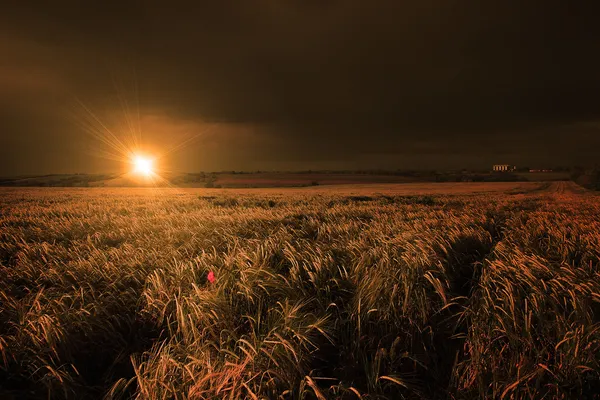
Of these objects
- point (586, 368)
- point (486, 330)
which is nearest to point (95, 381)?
point (486, 330)

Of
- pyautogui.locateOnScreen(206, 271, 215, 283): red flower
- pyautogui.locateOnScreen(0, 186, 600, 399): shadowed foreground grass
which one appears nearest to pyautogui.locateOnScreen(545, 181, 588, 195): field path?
pyautogui.locateOnScreen(0, 186, 600, 399): shadowed foreground grass

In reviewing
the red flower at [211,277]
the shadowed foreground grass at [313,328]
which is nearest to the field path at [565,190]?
the shadowed foreground grass at [313,328]

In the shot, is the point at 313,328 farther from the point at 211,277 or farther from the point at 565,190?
the point at 565,190

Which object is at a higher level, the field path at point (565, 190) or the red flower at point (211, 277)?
the red flower at point (211, 277)

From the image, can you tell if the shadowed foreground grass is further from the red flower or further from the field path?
the field path

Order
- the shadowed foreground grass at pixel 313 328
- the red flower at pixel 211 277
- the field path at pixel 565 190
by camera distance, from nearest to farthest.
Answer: the shadowed foreground grass at pixel 313 328
the red flower at pixel 211 277
the field path at pixel 565 190

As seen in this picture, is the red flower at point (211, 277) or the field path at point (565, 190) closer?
the red flower at point (211, 277)

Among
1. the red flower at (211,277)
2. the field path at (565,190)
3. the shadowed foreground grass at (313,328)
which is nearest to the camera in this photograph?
the shadowed foreground grass at (313,328)

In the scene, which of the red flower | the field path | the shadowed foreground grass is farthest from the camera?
the field path

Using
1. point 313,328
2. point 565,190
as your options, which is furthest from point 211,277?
point 565,190

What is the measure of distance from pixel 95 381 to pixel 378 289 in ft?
9.70

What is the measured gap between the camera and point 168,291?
3850mm

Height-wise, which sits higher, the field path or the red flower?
the red flower

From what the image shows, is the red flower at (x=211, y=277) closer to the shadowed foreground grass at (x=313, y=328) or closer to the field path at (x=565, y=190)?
the shadowed foreground grass at (x=313, y=328)
